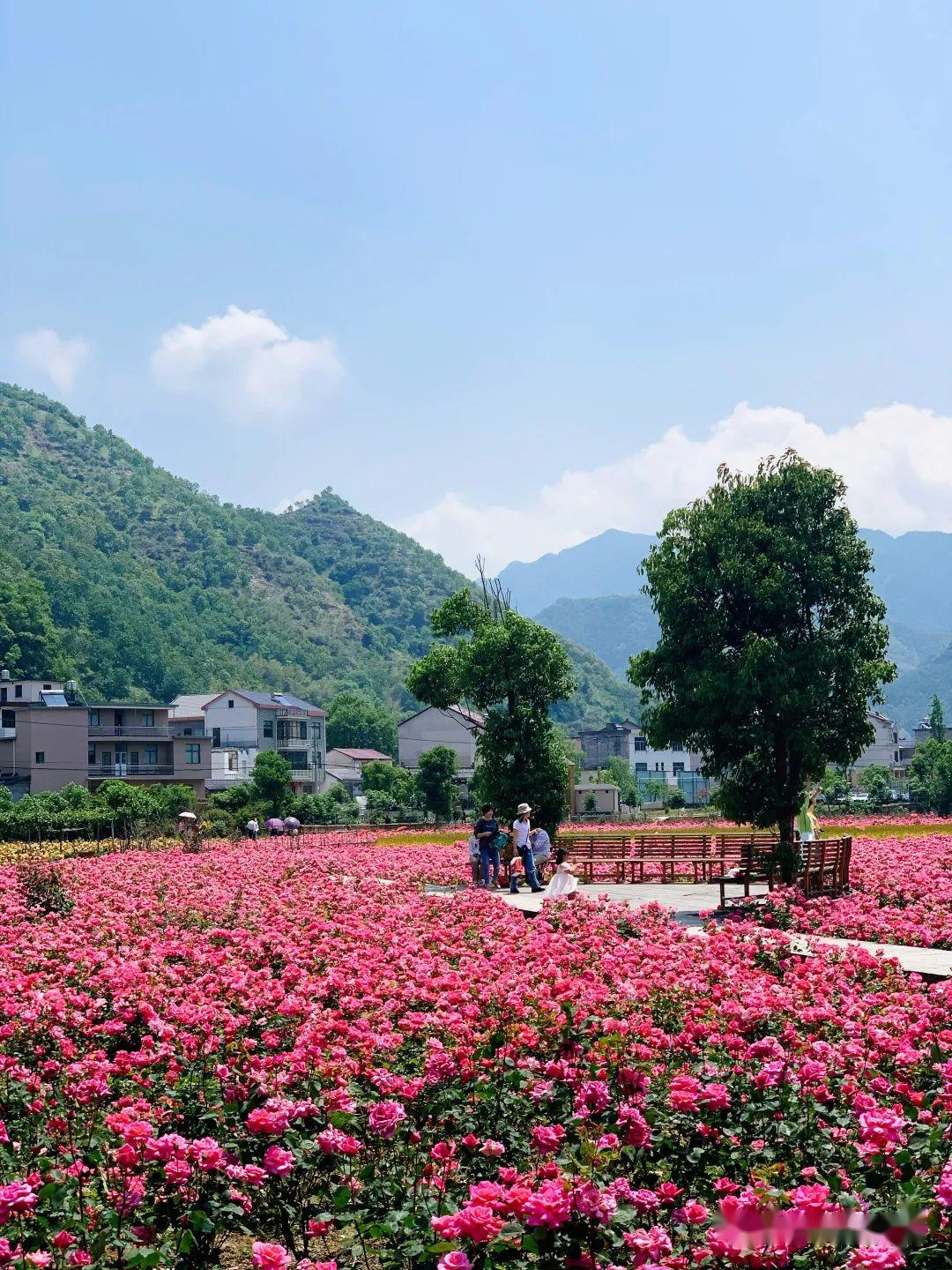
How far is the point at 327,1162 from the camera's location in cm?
511

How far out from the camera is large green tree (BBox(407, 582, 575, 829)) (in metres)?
24.7

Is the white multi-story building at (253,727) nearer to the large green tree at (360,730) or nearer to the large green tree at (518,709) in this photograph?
the large green tree at (360,730)

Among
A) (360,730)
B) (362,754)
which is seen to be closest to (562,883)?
(362,754)

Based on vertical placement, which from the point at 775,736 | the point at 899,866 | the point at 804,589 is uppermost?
the point at 804,589

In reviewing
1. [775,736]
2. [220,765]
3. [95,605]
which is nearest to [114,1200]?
[775,736]

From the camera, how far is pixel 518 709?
24922 mm

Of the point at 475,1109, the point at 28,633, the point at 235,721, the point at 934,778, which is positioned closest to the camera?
the point at 475,1109

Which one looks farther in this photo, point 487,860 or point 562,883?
point 487,860

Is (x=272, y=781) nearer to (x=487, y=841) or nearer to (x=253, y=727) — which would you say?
(x=487, y=841)

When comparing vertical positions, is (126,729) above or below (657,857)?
above

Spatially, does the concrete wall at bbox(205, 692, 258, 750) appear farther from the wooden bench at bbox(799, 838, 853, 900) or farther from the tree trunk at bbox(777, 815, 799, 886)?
the wooden bench at bbox(799, 838, 853, 900)

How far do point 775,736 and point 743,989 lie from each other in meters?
10.2

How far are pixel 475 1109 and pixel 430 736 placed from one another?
3682 inches

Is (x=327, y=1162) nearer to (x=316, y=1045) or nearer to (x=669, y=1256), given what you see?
(x=316, y=1045)
